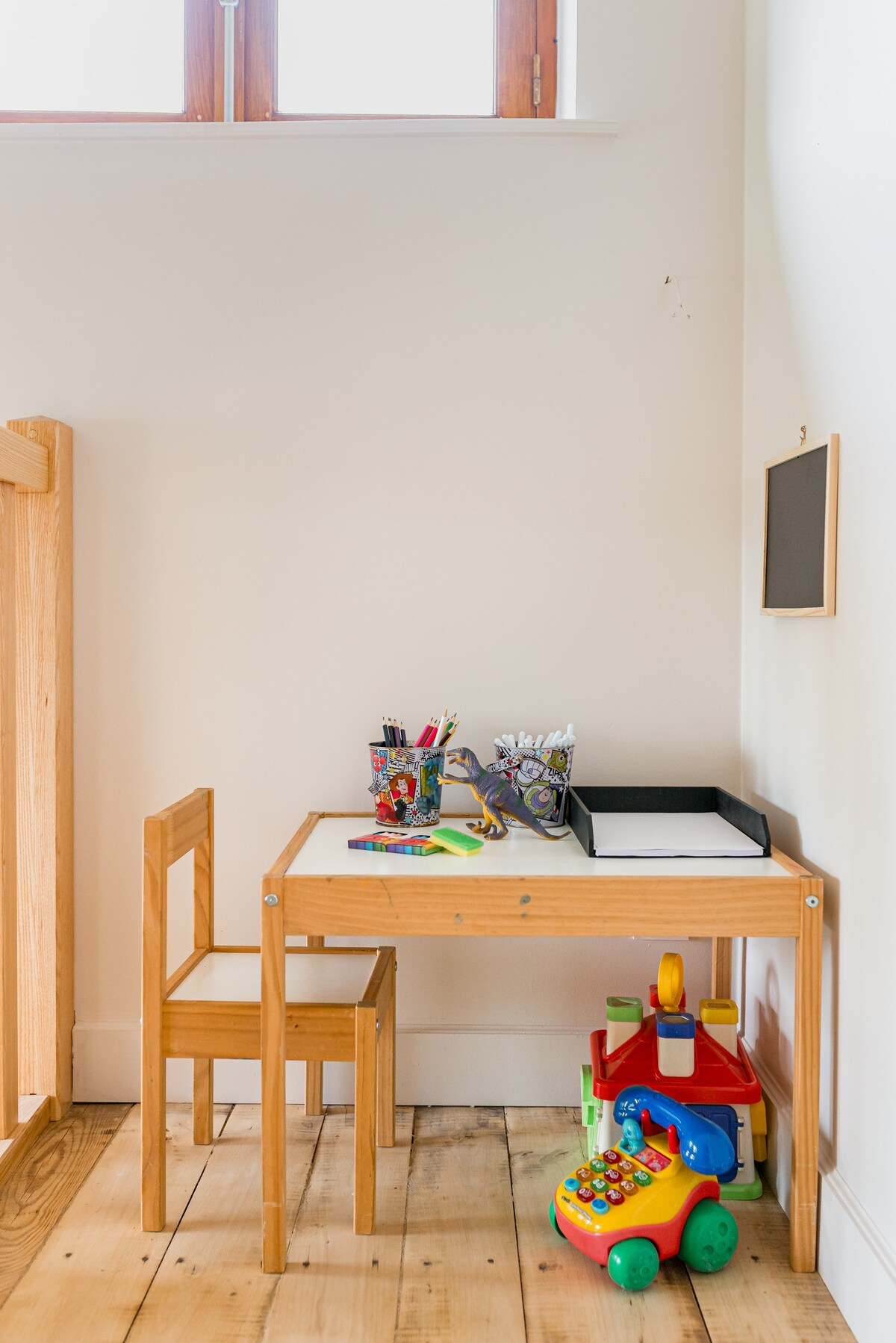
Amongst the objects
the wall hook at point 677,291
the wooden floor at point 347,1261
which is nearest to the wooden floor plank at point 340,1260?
the wooden floor at point 347,1261

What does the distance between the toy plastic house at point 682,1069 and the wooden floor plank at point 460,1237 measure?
0.67 feet

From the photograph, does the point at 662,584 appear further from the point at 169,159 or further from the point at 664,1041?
the point at 169,159

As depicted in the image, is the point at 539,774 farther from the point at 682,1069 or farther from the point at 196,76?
the point at 196,76

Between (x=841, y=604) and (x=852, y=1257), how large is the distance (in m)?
0.91

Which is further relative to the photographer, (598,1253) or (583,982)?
(583,982)

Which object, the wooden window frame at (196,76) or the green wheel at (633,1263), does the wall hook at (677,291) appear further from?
the green wheel at (633,1263)

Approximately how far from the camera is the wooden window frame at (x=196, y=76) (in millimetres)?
2113

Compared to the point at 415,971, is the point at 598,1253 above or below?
below

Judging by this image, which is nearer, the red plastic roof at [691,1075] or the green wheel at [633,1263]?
the green wheel at [633,1263]

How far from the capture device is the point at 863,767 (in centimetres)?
142

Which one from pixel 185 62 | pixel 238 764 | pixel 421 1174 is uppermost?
pixel 185 62

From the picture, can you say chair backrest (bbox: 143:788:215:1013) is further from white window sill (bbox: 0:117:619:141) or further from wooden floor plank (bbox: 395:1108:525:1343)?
white window sill (bbox: 0:117:619:141)

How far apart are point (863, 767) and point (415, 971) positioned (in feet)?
3.34

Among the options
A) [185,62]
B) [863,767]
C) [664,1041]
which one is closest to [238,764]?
[664,1041]
